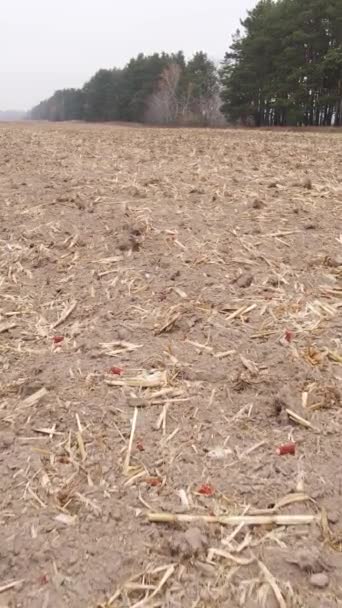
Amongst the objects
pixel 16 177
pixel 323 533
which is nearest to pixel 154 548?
pixel 323 533

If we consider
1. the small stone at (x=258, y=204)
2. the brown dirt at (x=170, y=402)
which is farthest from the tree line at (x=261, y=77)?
the brown dirt at (x=170, y=402)

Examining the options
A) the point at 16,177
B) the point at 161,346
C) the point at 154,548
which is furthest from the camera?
the point at 16,177

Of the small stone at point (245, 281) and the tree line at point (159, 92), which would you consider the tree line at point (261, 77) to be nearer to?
the tree line at point (159, 92)

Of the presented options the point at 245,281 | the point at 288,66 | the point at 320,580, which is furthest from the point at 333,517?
the point at 288,66

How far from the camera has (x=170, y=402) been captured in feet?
8.27

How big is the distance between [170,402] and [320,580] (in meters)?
1.08

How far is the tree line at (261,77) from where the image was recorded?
1329 inches

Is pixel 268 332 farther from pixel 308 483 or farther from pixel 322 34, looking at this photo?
pixel 322 34

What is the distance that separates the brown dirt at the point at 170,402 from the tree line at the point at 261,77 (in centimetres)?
3222

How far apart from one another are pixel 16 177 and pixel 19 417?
5.27 m

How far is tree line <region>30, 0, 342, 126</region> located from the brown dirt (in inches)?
1269

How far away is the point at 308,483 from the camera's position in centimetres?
202

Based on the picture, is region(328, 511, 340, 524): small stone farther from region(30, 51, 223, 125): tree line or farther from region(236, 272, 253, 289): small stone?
region(30, 51, 223, 125): tree line

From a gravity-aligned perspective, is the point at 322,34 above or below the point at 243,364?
above
